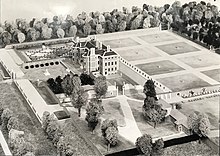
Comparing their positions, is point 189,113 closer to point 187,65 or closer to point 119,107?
point 119,107

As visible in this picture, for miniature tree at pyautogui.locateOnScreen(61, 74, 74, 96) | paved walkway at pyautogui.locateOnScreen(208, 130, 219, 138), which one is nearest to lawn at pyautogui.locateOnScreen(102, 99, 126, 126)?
miniature tree at pyautogui.locateOnScreen(61, 74, 74, 96)

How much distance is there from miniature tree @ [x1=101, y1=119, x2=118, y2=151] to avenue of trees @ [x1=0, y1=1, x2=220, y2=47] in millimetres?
6887

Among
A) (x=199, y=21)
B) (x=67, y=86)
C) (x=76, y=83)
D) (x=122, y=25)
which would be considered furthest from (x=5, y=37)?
(x=199, y=21)

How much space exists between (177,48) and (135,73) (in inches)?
101

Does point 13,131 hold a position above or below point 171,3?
below

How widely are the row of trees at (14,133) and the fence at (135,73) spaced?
3869 millimetres

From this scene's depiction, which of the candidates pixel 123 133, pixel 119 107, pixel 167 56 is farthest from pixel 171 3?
pixel 123 133

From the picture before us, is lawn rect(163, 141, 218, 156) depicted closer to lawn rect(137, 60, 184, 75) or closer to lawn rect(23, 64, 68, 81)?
lawn rect(137, 60, 184, 75)

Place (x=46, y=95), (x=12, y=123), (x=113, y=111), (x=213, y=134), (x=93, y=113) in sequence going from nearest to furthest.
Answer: (x=213, y=134)
(x=12, y=123)
(x=93, y=113)
(x=113, y=111)
(x=46, y=95)

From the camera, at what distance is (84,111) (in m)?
12.2

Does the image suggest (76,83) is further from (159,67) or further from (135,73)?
(159,67)

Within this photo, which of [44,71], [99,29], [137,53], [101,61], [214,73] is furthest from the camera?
[99,29]

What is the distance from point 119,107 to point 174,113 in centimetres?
138

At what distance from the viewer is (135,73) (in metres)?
14.4
